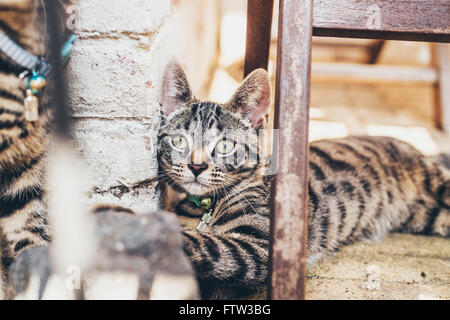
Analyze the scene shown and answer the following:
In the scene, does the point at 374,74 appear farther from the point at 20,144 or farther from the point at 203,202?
the point at 20,144

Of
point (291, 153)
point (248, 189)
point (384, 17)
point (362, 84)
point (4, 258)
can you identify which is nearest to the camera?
point (291, 153)

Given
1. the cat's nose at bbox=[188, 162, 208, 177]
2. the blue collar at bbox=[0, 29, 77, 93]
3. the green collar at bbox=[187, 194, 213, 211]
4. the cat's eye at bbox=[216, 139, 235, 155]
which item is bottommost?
the green collar at bbox=[187, 194, 213, 211]

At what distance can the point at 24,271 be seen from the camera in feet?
4.31

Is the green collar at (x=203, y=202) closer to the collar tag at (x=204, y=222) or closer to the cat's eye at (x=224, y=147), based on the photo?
the collar tag at (x=204, y=222)

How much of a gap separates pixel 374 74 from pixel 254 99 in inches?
117

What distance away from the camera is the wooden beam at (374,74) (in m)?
4.25

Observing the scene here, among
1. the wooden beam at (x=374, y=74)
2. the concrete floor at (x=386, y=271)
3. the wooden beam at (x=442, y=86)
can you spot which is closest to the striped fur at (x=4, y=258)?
the concrete floor at (x=386, y=271)

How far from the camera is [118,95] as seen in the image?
5.48ft

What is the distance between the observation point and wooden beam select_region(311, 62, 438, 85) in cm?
425

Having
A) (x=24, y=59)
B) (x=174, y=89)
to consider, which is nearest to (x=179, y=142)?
(x=174, y=89)

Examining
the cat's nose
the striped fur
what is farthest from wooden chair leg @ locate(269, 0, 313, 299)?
the striped fur

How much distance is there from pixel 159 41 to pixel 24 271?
1.05 meters

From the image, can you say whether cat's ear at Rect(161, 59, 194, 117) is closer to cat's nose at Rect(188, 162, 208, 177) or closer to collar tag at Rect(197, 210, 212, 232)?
cat's nose at Rect(188, 162, 208, 177)
